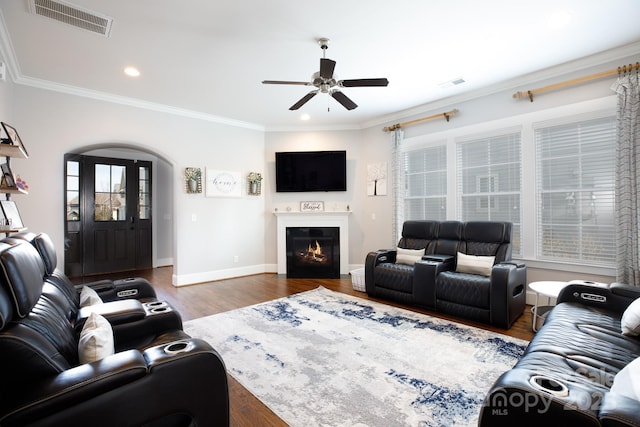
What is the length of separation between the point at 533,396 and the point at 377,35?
9.91 ft

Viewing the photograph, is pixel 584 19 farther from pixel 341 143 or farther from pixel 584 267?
pixel 341 143

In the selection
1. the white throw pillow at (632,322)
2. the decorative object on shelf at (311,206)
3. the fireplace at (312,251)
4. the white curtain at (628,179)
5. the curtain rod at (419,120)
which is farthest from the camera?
the decorative object on shelf at (311,206)

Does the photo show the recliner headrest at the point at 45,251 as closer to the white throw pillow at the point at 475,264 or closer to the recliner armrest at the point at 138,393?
the recliner armrest at the point at 138,393

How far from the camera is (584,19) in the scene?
270cm

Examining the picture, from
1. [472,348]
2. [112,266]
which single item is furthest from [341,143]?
[112,266]

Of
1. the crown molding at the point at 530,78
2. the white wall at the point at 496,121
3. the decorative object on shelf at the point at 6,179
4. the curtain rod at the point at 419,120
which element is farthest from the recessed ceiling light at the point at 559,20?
the decorative object on shelf at the point at 6,179

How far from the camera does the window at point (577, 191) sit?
3324 mm

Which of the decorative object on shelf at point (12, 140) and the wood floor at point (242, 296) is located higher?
the decorative object on shelf at point (12, 140)

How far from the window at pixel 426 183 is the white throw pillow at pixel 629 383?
363 cm

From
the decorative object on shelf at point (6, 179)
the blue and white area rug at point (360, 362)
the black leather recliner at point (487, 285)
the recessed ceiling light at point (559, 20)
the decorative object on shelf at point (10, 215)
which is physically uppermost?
the recessed ceiling light at point (559, 20)

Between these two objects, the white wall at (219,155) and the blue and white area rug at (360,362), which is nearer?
the blue and white area rug at (360,362)

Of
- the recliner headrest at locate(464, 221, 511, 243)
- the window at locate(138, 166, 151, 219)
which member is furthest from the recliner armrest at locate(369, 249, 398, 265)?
the window at locate(138, 166, 151, 219)

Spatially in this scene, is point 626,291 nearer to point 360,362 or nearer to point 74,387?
point 360,362

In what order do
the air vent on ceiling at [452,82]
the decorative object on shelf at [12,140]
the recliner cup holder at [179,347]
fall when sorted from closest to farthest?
1. the recliner cup holder at [179,347]
2. the decorative object on shelf at [12,140]
3. the air vent on ceiling at [452,82]
